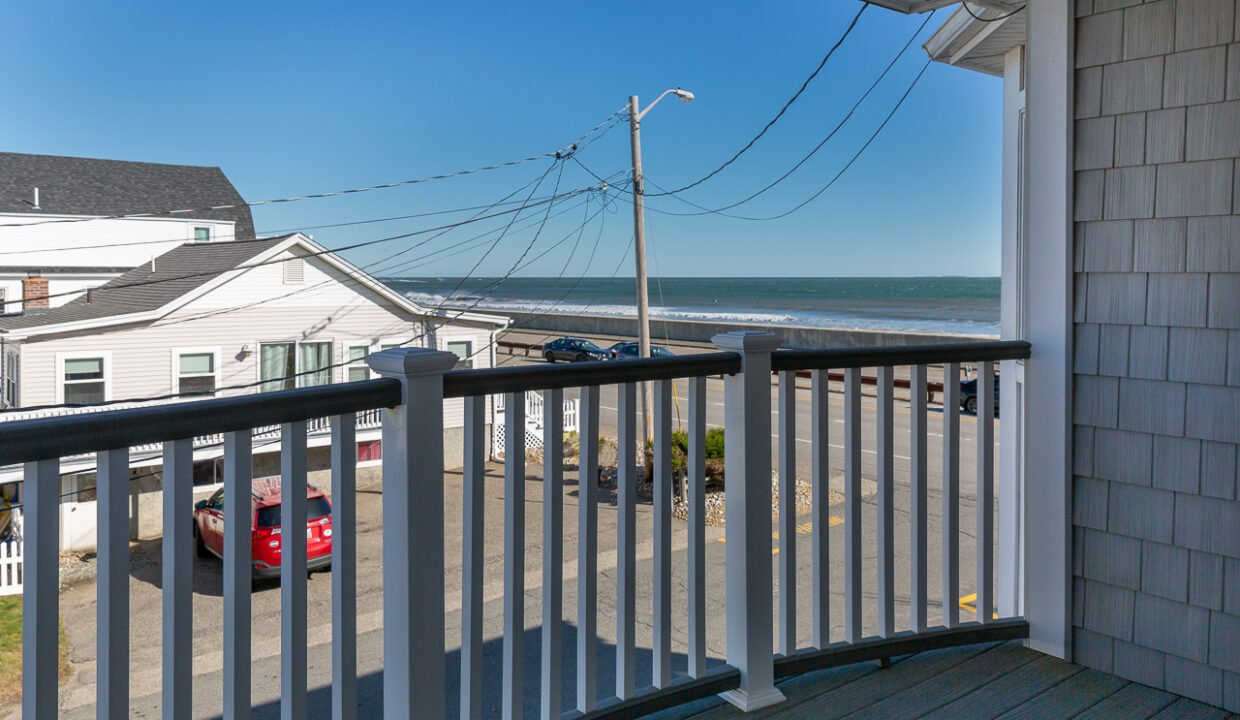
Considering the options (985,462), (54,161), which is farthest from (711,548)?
(54,161)

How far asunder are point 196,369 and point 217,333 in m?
0.63

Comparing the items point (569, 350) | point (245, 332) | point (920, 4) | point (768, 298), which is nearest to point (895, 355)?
point (920, 4)

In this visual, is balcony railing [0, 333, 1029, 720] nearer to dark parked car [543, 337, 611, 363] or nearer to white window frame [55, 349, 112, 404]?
white window frame [55, 349, 112, 404]

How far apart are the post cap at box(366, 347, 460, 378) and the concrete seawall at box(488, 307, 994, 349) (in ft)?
59.0

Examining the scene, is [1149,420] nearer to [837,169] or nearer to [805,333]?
[805,333]

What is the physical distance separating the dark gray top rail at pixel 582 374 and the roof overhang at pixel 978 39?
1.82 metres

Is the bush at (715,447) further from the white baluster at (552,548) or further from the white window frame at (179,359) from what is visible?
the white baluster at (552,548)

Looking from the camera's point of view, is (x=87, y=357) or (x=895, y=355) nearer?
(x=895, y=355)

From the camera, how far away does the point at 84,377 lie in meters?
12.8

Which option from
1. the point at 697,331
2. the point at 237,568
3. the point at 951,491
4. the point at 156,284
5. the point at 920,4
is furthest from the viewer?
the point at 697,331

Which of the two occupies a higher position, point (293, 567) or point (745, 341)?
point (745, 341)

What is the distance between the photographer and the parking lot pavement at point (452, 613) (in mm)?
6839

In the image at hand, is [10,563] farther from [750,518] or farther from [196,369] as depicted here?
[750,518]

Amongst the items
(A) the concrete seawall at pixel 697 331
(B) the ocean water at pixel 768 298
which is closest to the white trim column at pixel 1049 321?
(A) the concrete seawall at pixel 697 331
